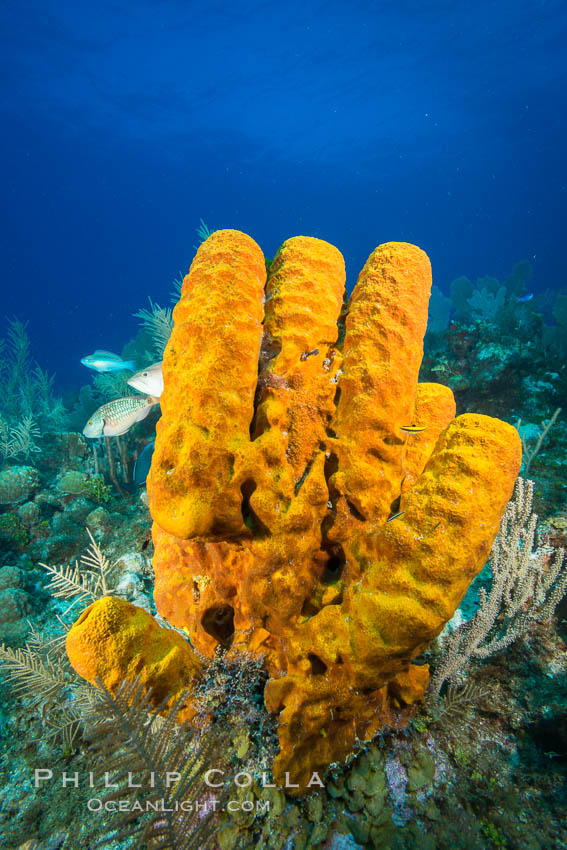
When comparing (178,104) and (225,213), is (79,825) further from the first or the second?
(225,213)

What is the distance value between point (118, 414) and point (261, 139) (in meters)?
78.5

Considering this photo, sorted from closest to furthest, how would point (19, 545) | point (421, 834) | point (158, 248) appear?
point (421, 834) < point (19, 545) < point (158, 248)

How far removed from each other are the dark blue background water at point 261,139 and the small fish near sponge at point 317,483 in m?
40.1

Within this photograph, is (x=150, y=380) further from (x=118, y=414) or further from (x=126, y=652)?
(x=126, y=652)

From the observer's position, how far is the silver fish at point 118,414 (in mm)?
5203

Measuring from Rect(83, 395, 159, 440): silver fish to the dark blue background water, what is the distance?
119 ft

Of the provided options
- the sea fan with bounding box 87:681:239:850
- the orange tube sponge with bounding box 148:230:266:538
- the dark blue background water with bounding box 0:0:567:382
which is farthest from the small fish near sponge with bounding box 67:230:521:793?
the dark blue background water with bounding box 0:0:567:382

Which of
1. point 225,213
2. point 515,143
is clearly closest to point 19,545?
point 515,143

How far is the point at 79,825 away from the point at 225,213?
11736 cm

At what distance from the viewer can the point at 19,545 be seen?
16.8 ft

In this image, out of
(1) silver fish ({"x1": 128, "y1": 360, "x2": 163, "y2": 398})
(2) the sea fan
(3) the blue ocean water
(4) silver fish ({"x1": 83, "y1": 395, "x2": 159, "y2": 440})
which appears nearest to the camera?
(2) the sea fan

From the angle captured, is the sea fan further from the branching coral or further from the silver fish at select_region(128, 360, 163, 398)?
the silver fish at select_region(128, 360, 163, 398)

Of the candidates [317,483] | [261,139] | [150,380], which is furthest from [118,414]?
[261,139]

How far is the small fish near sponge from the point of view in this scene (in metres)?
1.74
